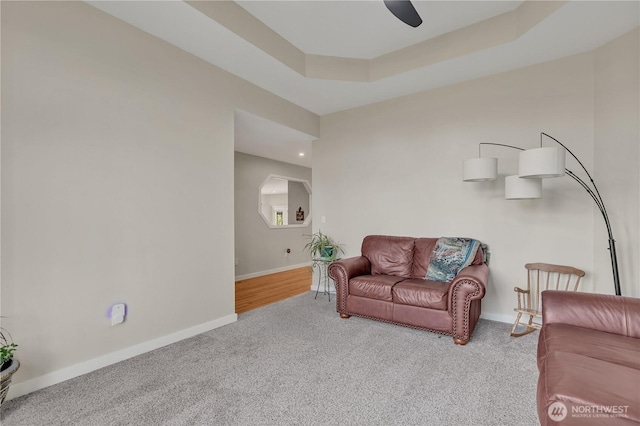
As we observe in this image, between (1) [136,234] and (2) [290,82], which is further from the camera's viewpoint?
(2) [290,82]

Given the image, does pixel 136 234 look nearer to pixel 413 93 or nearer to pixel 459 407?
pixel 459 407

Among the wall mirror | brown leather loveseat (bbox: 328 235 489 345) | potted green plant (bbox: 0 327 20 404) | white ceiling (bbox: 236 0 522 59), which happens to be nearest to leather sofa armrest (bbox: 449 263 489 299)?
brown leather loveseat (bbox: 328 235 489 345)

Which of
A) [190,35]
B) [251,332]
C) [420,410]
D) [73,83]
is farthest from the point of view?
[251,332]

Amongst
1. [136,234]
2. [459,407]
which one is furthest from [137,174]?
[459,407]

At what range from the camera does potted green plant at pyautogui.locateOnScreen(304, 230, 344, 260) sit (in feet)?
13.9

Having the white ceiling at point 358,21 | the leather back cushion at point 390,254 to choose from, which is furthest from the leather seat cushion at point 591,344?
the white ceiling at point 358,21

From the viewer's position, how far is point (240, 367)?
222 centimetres

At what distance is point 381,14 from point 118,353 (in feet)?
11.9

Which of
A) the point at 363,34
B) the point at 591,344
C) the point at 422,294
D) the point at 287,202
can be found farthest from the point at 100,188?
the point at 287,202

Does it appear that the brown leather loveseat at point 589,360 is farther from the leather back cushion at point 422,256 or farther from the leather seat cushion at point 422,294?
the leather back cushion at point 422,256

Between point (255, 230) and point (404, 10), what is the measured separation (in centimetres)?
462

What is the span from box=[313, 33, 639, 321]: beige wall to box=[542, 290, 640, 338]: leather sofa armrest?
1.07 metres

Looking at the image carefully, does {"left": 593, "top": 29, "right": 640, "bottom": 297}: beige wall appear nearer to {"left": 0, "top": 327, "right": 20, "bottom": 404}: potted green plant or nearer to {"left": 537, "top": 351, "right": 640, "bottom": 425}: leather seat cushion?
{"left": 537, "top": 351, "right": 640, "bottom": 425}: leather seat cushion

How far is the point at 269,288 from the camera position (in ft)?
15.7
